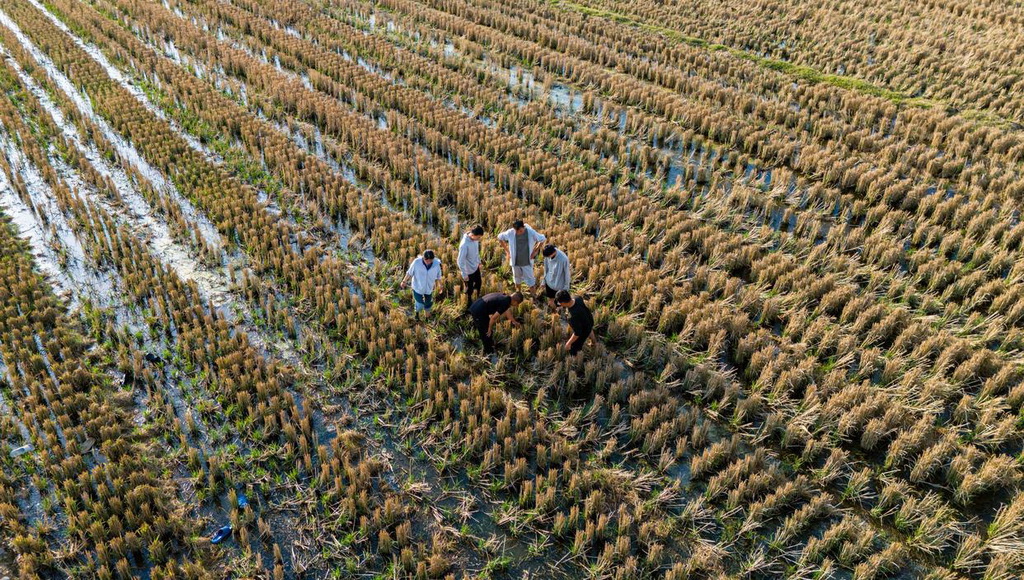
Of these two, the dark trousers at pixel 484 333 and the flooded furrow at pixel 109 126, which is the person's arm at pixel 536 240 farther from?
the flooded furrow at pixel 109 126

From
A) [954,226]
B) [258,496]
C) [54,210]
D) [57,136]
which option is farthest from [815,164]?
[57,136]

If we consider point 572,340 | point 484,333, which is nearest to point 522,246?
point 484,333

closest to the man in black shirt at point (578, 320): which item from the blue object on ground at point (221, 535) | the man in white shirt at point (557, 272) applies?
the man in white shirt at point (557, 272)

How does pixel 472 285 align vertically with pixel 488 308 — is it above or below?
below

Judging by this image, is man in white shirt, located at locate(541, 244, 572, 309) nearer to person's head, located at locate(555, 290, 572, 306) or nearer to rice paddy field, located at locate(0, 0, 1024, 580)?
rice paddy field, located at locate(0, 0, 1024, 580)

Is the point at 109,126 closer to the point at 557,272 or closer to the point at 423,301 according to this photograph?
the point at 423,301

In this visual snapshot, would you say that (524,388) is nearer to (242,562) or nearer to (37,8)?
(242,562)
